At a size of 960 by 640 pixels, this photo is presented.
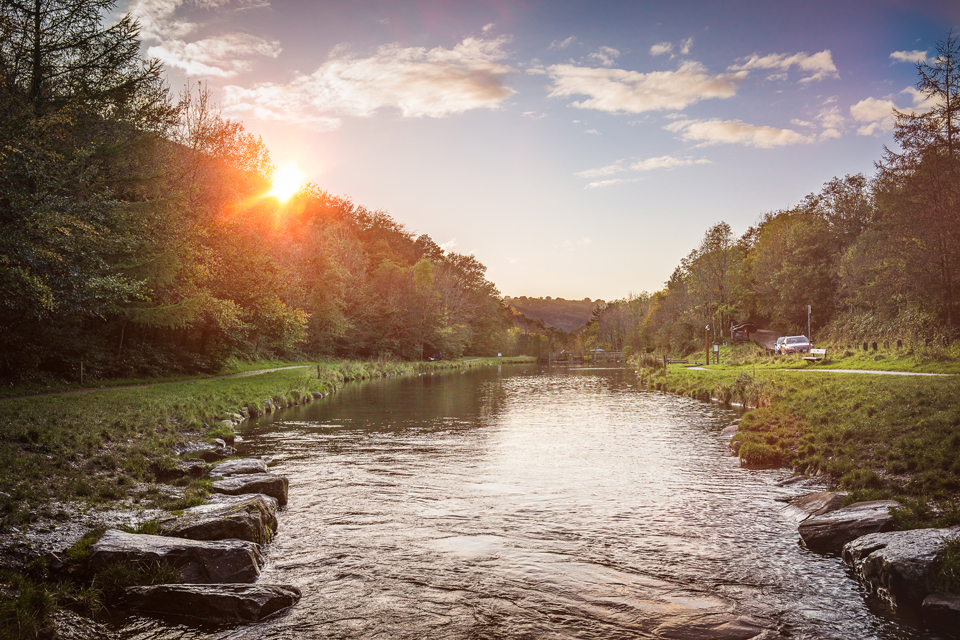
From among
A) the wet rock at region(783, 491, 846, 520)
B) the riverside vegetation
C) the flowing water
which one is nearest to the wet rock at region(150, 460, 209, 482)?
the riverside vegetation

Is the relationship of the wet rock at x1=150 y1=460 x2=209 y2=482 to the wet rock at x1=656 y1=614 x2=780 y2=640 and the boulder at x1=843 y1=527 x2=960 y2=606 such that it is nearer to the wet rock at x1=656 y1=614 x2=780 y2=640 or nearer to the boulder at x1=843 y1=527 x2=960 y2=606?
the wet rock at x1=656 y1=614 x2=780 y2=640

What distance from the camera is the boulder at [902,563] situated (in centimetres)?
694

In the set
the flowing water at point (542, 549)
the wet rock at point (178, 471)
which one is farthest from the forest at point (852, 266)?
the wet rock at point (178, 471)

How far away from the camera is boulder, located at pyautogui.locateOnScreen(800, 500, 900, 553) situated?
8789 mm

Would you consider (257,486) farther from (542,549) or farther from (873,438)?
(873,438)

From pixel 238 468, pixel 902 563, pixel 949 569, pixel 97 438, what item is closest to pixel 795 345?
pixel 902 563

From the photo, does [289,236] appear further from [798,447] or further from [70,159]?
[798,447]

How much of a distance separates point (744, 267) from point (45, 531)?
307 ft

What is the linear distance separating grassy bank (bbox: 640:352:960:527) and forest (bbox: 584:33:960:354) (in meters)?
16.6

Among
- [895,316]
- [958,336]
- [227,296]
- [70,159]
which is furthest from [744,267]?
[70,159]

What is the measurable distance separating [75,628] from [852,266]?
214 ft

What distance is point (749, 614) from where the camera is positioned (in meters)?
6.87

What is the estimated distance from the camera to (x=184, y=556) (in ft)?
24.9

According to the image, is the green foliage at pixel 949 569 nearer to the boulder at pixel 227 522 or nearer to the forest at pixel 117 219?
the boulder at pixel 227 522
